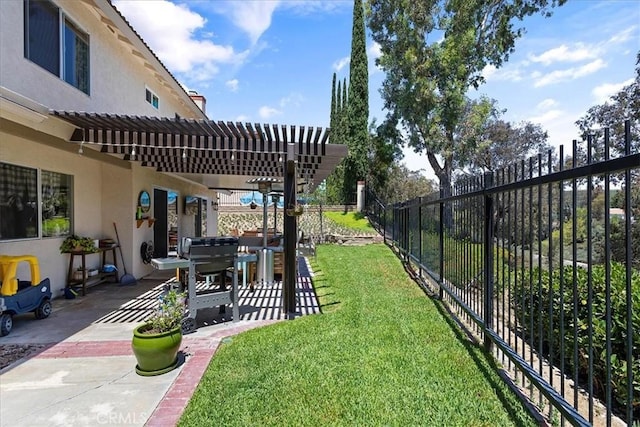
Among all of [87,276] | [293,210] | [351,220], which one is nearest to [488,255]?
[293,210]

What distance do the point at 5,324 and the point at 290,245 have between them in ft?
12.9

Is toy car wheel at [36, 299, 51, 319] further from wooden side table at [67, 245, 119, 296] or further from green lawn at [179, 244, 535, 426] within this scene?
green lawn at [179, 244, 535, 426]

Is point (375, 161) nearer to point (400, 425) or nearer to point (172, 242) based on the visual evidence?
point (172, 242)

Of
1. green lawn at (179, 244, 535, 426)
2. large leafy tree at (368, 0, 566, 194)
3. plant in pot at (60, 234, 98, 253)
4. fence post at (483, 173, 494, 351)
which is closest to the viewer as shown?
green lawn at (179, 244, 535, 426)

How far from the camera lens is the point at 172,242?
13164 millimetres

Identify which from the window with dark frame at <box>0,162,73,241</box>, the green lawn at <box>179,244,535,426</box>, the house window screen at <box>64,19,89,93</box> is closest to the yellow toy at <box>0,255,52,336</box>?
the window with dark frame at <box>0,162,73,241</box>

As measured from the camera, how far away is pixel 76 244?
7.25m

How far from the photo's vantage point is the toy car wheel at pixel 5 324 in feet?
16.1

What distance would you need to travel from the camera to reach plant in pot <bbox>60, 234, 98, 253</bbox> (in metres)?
7.16

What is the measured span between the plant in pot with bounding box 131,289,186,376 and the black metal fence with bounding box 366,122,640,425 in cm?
321

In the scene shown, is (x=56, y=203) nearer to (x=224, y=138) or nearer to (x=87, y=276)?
(x=87, y=276)

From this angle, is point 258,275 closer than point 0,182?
No

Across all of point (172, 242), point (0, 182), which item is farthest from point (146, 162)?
point (172, 242)

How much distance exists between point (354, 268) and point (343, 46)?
18.7 meters
